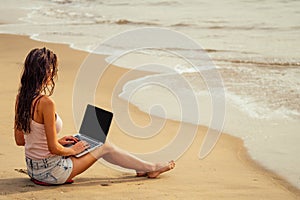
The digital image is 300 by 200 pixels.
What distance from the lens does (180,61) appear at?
11281mm

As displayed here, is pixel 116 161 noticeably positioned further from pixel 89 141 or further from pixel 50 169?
pixel 50 169

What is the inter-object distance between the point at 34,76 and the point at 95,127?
694mm

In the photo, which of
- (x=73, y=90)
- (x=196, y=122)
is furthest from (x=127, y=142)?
(x=73, y=90)

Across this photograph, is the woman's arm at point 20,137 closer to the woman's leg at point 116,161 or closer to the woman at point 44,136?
the woman at point 44,136

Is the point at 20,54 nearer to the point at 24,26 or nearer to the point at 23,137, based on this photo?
the point at 24,26

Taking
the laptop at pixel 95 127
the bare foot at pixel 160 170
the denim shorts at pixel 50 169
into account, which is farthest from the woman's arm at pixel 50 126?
the bare foot at pixel 160 170

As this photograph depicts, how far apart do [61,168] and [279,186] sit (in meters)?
1.82

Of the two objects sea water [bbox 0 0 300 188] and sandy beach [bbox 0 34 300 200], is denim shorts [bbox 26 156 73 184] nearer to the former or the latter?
sandy beach [bbox 0 34 300 200]

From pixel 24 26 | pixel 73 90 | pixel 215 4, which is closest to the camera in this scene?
pixel 73 90

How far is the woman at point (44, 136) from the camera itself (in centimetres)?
416

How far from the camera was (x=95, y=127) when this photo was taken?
4598 millimetres

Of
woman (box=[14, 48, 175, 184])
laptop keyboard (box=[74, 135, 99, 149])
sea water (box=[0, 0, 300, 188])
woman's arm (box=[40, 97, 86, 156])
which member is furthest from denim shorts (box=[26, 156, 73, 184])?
sea water (box=[0, 0, 300, 188])

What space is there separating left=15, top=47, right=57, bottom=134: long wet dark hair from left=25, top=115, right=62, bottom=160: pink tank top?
0.10 m

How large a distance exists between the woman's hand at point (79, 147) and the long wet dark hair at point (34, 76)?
411 millimetres
